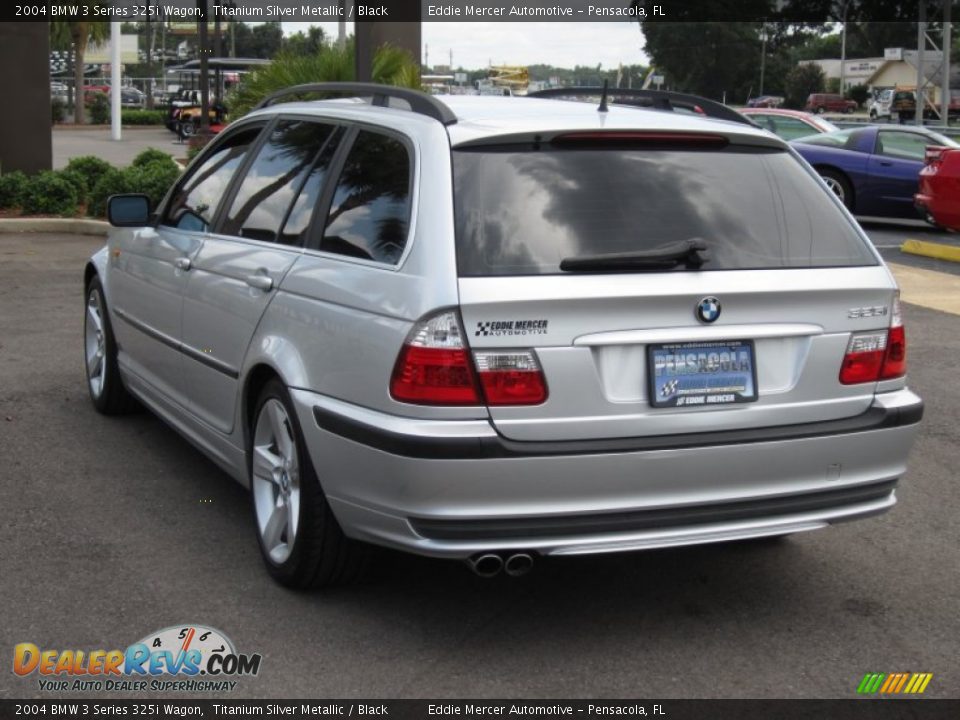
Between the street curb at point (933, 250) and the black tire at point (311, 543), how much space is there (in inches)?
484

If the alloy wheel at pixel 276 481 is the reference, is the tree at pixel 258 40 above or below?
above

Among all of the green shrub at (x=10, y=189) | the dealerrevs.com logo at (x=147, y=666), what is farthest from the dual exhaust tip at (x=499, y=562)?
the green shrub at (x=10, y=189)

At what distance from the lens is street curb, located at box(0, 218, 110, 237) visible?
53.8 ft

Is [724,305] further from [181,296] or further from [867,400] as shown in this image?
[181,296]

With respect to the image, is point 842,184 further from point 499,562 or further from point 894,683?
point 499,562

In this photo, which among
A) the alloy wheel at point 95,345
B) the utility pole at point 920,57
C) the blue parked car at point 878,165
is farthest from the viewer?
Result: the utility pole at point 920,57

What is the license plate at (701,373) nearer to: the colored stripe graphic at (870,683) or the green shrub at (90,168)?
the colored stripe graphic at (870,683)

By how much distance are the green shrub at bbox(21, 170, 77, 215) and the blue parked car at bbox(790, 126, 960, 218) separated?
10.0 metres

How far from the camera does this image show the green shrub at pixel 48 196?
17.1 m

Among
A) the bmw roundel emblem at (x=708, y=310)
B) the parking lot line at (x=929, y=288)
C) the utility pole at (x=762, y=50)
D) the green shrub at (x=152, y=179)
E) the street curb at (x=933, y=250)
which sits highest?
the utility pole at (x=762, y=50)

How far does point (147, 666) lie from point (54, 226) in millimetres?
13233

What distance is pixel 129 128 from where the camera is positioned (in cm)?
5247

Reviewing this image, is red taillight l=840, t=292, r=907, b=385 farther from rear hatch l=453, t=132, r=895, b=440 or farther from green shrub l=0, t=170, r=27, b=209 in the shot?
green shrub l=0, t=170, r=27, b=209

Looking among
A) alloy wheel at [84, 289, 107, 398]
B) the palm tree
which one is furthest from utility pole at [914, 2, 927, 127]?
alloy wheel at [84, 289, 107, 398]
